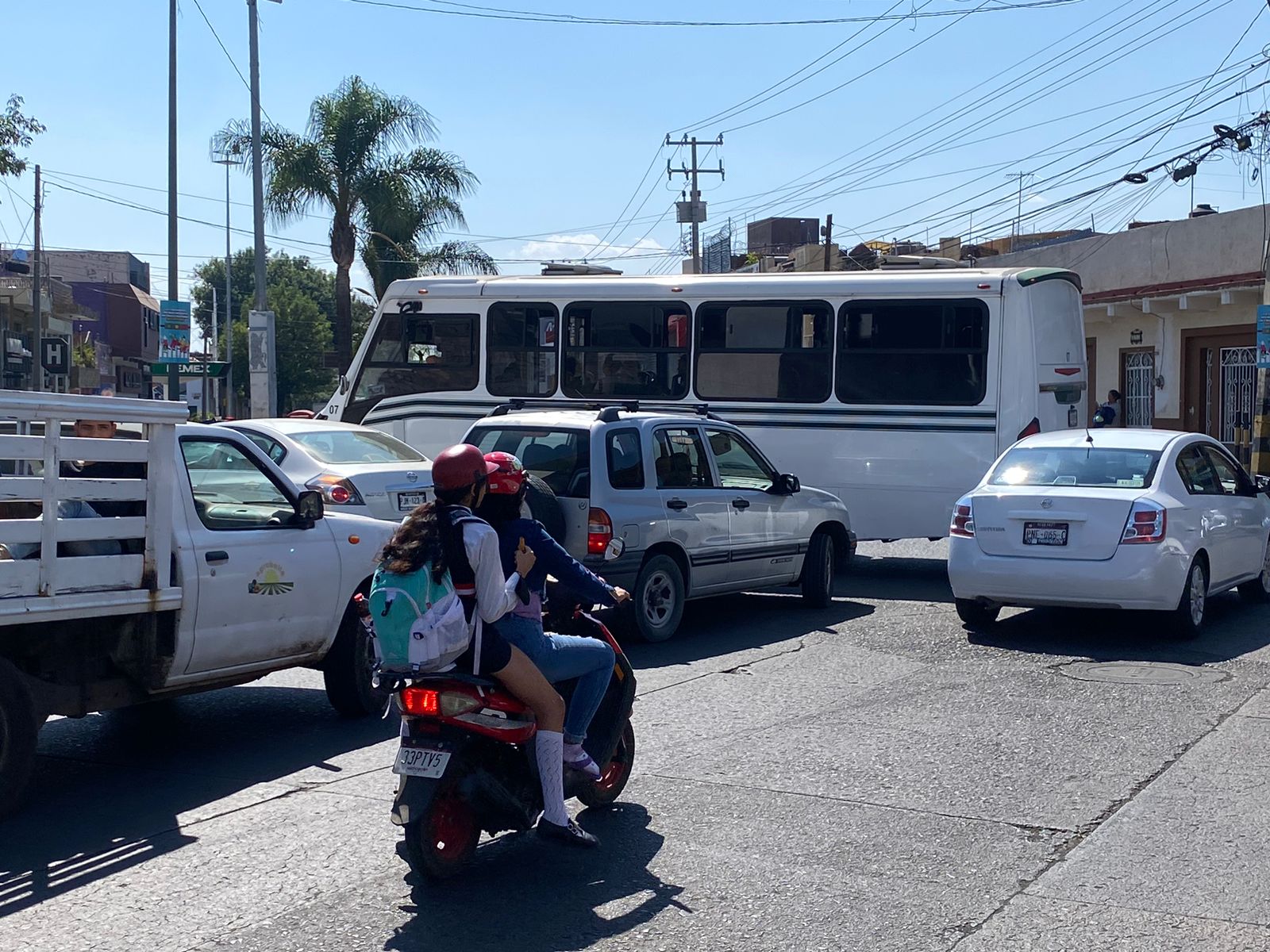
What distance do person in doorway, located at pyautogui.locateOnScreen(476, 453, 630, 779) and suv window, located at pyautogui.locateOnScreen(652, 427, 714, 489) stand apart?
5.36m

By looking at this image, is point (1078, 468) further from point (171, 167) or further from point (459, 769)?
point (171, 167)

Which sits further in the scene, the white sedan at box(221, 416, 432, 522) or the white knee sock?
the white sedan at box(221, 416, 432, 522)

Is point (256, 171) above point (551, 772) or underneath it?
above

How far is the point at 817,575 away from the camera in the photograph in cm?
1299

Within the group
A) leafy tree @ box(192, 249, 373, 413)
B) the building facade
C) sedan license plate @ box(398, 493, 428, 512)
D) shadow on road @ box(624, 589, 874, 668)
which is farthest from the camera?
leafy tree @ box(192, 249, 373, 413)

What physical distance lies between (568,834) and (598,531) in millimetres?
5044

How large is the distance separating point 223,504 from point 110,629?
3.91 ft

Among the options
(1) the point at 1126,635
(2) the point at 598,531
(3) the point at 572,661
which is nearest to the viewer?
(3) the point at 572,661

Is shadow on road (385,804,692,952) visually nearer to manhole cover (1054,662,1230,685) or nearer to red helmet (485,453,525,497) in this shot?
red helmet (485,453,525,497)

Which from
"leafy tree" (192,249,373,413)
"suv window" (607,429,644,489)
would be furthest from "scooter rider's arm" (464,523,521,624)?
"leafy tree" (192,249,373,413)

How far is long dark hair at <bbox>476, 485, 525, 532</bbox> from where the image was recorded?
568 cm

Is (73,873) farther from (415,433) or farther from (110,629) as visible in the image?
(415,433)

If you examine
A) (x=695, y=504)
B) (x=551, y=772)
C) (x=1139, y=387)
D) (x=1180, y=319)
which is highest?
(x=1180, y=319)

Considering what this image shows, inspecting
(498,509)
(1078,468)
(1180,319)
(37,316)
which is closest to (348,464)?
(1078,468)
